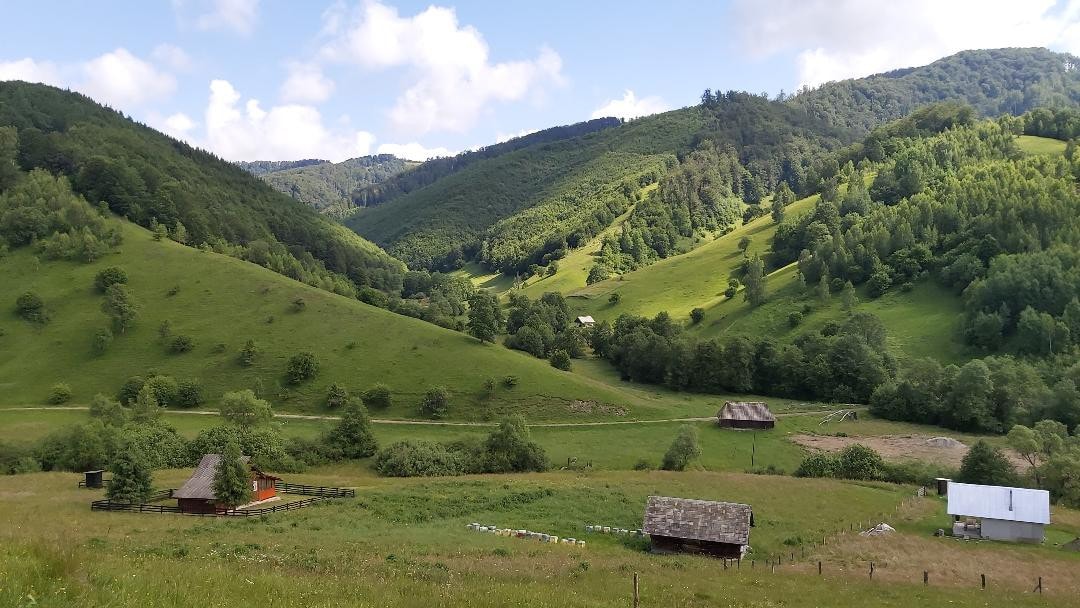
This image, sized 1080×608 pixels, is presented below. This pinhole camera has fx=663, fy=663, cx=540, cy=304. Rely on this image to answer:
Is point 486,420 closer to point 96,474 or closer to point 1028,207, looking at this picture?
point 96,474

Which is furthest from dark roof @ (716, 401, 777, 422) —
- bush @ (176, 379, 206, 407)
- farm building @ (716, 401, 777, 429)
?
bush @ (176, 379, 206, 407)

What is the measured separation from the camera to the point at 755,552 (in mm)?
47844

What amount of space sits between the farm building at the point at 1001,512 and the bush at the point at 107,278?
13858 centimetres

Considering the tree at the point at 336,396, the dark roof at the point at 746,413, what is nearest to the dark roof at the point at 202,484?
the tree at the point at 336,396

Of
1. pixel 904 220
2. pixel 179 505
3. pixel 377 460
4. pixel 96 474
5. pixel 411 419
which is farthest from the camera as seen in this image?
pixel 904 220

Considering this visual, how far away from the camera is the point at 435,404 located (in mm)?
102125

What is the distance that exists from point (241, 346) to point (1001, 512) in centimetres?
10913

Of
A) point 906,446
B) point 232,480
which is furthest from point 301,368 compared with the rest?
point 906,446

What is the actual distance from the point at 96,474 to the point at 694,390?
94554mm

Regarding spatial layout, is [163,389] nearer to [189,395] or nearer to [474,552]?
[189,395]

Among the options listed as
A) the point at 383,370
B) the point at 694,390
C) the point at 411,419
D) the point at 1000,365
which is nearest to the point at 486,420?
the point at 411,419

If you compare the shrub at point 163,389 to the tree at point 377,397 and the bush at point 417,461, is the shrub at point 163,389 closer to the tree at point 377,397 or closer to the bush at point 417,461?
the tree at point 377,397

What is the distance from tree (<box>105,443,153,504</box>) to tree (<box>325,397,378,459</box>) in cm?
2823

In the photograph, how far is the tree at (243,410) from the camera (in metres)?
82.8
